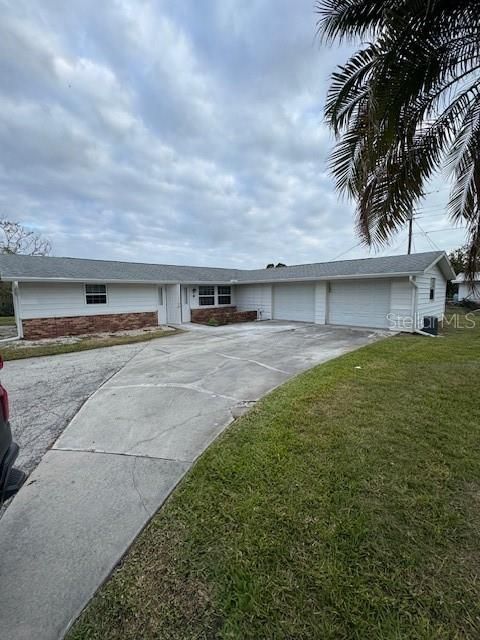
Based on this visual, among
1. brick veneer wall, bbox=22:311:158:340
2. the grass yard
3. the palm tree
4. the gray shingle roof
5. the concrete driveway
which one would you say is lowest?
the concrete driveway

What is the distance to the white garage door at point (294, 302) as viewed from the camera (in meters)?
16.2

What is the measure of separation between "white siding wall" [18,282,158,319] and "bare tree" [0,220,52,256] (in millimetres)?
14672

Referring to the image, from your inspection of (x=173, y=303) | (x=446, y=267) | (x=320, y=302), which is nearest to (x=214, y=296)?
(x=173, y=303)

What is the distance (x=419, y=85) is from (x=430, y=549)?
16.3 feet

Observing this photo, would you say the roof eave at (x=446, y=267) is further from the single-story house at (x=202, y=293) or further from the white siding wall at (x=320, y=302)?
the white siding wall at (x=320, y=302)

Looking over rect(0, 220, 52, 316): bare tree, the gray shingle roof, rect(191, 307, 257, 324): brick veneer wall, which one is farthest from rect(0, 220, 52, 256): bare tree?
rect(191, 307, 257, 324): brick veneer wall

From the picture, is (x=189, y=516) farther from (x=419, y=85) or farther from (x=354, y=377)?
(x=419, y=85)

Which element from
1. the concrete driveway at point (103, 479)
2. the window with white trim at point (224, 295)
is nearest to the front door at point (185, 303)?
the window with white trim at point (224, 295)

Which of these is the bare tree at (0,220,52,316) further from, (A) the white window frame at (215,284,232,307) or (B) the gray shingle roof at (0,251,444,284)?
(A) the white window frame at (215,284,232,307)

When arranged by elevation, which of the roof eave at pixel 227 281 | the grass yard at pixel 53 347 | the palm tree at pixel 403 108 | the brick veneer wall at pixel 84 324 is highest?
the palm tree at pixel 403 108

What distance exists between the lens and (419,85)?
3.83 metres

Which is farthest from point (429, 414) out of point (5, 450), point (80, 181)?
point (80, 181)

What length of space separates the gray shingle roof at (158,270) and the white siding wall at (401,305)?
26.6 inches

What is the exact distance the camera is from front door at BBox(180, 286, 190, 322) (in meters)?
17.1
